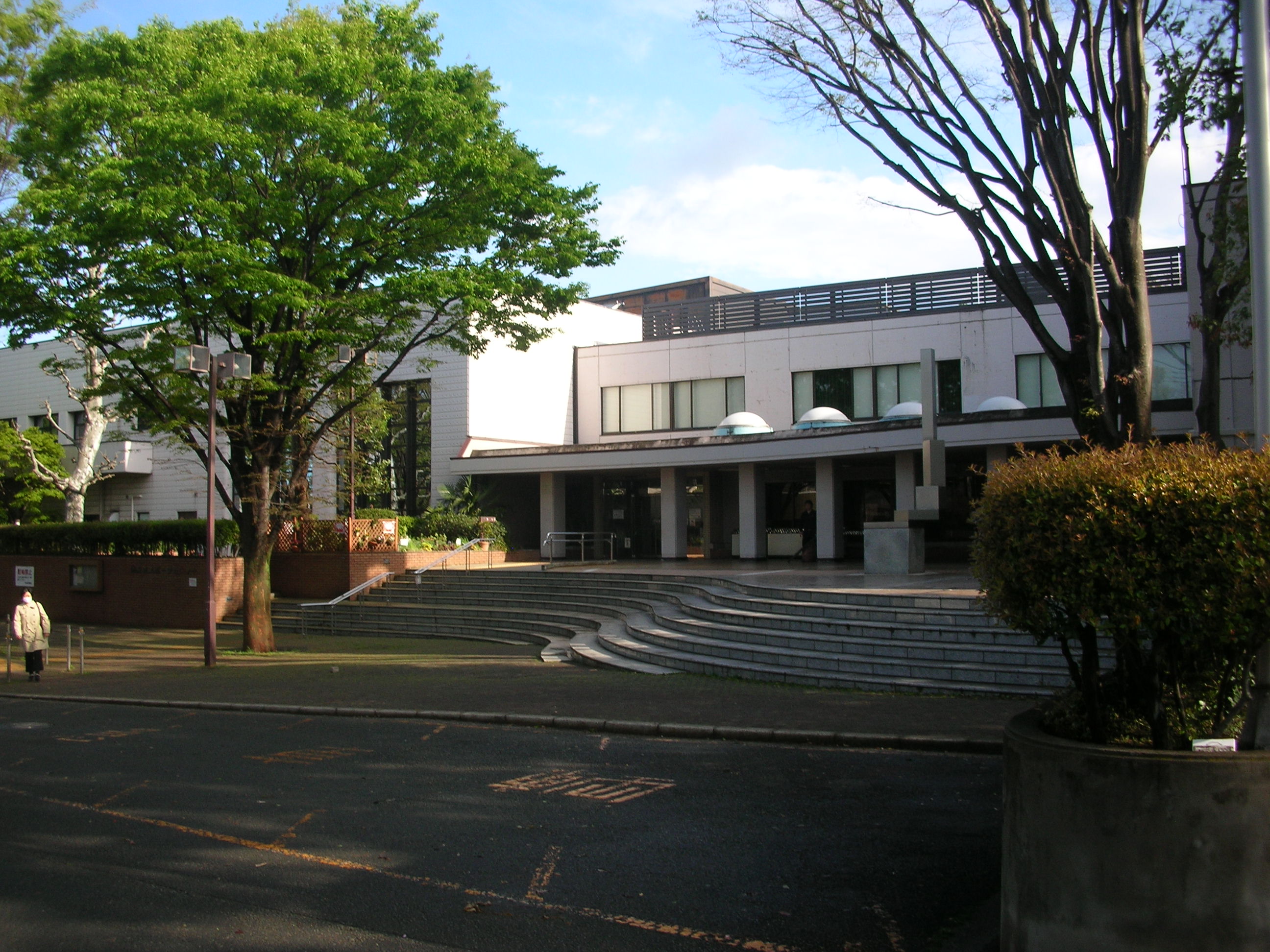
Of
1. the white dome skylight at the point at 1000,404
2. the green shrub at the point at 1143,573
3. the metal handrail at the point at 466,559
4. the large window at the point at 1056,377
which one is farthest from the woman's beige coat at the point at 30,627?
the large window at the point at 1056,377

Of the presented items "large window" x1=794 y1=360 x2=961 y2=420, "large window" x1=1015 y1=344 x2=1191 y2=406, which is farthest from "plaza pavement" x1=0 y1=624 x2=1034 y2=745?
"large window" x1=1015 y1=344 x2=1191 y2=406

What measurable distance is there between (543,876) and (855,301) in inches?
1143

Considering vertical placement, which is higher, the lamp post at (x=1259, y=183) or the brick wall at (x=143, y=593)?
the lamp post at (x=1259, y=183)

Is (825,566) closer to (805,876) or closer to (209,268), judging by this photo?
(209,268)

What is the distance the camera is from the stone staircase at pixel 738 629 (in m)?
12.6

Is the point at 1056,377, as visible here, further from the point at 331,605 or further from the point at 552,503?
the point at 331,605

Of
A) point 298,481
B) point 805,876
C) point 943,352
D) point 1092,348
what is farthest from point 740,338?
point 805,876

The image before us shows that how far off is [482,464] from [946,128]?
2179 centimetres

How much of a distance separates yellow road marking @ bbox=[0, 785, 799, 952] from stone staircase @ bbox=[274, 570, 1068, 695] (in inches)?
277

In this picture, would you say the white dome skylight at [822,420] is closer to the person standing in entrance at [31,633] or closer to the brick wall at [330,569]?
the brick wall at [330,569]

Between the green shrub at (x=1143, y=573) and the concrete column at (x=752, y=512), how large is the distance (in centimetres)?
2331

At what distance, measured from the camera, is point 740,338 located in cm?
3388

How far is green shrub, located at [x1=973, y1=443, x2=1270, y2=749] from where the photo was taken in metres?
4.36

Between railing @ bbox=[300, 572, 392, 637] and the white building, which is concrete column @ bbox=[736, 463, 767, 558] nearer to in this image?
the white building
